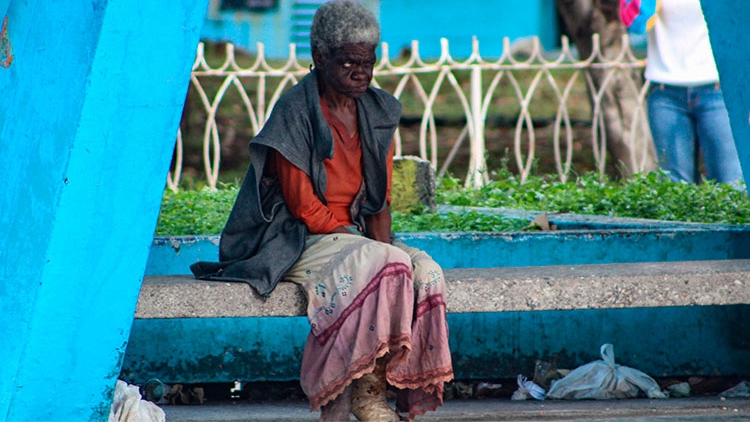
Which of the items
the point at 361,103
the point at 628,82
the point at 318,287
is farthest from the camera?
the point at 628,82

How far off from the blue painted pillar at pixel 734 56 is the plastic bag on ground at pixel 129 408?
92.0 inches

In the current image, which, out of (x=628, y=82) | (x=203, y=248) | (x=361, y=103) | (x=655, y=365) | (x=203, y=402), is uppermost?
(x=628, y=82)

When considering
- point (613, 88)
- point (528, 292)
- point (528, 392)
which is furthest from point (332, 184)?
point (613, 88)

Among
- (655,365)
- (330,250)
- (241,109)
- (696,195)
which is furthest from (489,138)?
(330,250)

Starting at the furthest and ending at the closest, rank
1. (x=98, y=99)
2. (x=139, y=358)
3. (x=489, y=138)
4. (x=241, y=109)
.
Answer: (x=241, y=109)
(x=489, y=138)
(x=139, y=358)
(x=98, y=99)

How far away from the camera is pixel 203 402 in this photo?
4.40 m

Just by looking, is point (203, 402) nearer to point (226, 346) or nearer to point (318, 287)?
point (226, 346)

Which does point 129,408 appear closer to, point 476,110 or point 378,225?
point 378,225

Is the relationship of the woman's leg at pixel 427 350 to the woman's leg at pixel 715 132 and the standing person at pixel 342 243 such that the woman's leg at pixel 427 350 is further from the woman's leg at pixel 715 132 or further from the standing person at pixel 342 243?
the woman's leg at pixel 715 132

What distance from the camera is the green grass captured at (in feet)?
17.8

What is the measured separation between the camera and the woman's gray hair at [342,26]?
3430 millimetres

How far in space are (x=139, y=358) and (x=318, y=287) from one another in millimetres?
1340

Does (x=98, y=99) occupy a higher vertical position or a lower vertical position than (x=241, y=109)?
lower

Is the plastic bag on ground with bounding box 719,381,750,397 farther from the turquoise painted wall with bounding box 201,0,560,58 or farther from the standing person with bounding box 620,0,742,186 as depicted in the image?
the turquoise painted wall with bounding box 201,0,560,58
